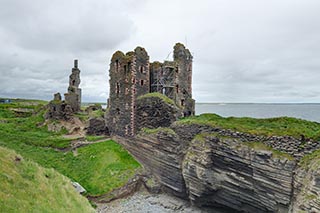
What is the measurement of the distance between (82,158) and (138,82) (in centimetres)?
1233

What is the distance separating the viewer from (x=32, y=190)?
14328 mm

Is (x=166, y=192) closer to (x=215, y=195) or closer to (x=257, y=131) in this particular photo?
(x=215, y=195)

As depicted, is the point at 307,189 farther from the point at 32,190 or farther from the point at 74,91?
the point at 74,91

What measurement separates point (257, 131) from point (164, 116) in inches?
567

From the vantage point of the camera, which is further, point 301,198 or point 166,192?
point 166,192

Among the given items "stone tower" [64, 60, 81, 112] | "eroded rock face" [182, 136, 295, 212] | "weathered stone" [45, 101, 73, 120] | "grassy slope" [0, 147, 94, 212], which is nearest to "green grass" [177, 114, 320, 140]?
"eroded rock face" [182, 136, 295, 212]

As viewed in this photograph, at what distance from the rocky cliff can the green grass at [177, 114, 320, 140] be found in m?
0.51

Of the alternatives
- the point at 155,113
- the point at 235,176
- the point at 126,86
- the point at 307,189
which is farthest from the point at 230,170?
the point at 126,86

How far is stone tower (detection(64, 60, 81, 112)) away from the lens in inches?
1978

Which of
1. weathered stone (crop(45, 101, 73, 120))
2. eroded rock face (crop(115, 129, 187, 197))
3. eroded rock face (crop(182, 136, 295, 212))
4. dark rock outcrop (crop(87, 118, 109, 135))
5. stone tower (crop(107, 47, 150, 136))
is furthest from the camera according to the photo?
weathered stone (crop(45, 101, 73, 120))

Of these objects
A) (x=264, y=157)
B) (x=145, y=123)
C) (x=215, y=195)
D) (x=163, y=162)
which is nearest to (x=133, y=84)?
(x=145, y=123)

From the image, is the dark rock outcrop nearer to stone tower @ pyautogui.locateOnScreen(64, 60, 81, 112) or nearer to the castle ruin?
the castle ruin

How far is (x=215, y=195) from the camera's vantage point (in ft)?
82.3

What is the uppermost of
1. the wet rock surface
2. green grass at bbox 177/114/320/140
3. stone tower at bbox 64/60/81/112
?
stone tower at bbox 64/60/81/112
